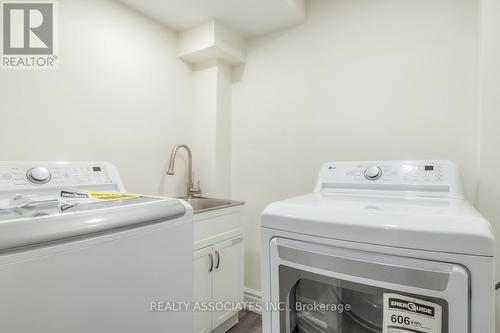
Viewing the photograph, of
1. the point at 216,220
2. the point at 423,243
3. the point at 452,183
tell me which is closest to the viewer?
the point at 423,243

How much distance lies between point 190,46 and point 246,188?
1222mm

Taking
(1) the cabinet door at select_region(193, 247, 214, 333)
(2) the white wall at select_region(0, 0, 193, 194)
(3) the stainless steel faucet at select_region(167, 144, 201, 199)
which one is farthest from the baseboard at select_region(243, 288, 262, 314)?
(2) the white wall at select_region(0, 0, 193, 194)

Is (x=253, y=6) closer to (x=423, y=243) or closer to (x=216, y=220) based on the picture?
(x=216, y=220)

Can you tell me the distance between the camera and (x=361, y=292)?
2.54ft

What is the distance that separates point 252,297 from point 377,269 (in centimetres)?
154

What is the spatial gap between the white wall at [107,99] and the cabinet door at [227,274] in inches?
26.7

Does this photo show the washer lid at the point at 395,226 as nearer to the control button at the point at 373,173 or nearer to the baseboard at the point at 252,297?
the control button at the point at 373,173

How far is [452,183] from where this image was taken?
1.10m

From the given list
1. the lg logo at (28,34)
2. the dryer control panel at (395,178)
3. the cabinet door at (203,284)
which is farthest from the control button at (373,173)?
the lg logo at (28,34)

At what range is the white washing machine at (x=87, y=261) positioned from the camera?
0.58 m

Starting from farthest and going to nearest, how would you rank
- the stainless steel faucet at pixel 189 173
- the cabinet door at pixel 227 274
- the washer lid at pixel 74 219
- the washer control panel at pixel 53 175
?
the stainless steel faucet at pixel 189 173 < the cabinet door at pixel 227 274 < the washer control panel at pixel 53 175 < the washer lid at pixel 74 219

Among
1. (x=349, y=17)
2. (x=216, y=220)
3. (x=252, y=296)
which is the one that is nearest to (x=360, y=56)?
(x=349, y=17)

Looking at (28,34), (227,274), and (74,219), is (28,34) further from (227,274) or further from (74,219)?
(227,274)

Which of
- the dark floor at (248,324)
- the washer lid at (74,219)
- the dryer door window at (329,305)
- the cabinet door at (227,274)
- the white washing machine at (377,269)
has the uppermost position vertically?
the washer lid at (74,219)
